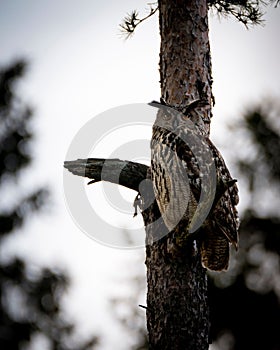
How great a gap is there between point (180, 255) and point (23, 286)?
11.2 ft

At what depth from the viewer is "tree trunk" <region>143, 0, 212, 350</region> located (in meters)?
3.62

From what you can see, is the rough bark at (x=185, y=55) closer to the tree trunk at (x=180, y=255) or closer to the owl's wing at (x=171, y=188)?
the tree trunk at (x=180, y=255)

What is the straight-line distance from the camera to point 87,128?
4438mm

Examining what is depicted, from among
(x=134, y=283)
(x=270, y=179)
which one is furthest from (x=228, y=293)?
(x=270, y=179)

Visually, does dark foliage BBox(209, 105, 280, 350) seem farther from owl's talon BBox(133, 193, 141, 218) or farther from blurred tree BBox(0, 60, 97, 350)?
owl's talon BBox(133, 193, 141, 218)

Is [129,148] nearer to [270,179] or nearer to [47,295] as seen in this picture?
[47,295]

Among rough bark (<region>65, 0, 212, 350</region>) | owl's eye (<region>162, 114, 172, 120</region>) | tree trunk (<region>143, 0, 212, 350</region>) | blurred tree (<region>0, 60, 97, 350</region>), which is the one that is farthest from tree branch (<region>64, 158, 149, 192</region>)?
blurred tree (<region>0, 60, 97, 350</region>)

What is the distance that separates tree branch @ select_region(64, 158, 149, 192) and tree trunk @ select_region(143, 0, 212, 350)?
29 centimetres

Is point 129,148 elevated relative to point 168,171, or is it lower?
elevated

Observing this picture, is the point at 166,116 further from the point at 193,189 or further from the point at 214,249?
the point at 214,249

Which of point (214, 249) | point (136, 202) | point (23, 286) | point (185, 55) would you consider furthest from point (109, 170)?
point (23, 286)

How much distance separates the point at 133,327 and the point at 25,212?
8.39 ft

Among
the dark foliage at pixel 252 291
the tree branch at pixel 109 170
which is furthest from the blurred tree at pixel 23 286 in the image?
the tree branch at pixel 109 170

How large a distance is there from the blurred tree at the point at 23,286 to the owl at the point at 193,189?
126 inches
